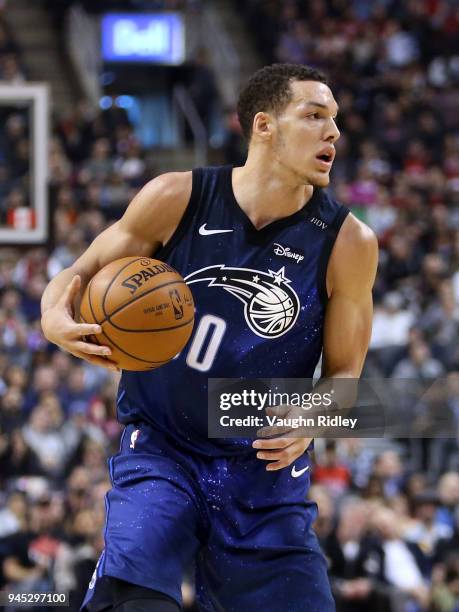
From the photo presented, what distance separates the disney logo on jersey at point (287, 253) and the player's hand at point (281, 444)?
0.56m

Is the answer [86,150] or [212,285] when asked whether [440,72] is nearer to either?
[86,150]

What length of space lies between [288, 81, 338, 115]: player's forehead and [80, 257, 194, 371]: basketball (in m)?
0.81

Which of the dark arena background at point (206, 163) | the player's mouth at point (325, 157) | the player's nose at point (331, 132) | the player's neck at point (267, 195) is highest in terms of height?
the player's nose at point (331, 132)

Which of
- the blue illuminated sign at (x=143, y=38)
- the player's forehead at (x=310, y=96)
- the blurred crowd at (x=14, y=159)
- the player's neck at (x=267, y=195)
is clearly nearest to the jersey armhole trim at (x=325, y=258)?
the player's neck at (x=267, y=195)

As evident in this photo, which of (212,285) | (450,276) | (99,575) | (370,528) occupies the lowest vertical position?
(370,528)

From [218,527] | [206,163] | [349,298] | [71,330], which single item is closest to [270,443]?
[218,527]

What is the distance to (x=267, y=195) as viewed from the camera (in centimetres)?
421

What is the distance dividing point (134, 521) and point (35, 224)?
193 inches

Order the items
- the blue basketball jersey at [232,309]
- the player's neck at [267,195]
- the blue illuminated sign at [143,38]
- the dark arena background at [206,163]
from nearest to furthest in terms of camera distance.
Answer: the blue basketball jersey at [232,309] → the player's neck at [267,195] → the dark arena background at [206,163] → the blue illuminated sign at [143,38]

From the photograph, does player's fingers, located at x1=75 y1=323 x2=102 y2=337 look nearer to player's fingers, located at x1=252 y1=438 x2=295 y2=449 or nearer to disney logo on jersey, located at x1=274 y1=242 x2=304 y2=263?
player's fingers, located at x1=252 y1=438 x2=295 y2=449

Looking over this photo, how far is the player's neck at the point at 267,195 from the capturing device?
4211 mm

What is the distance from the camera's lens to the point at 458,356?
10.9 m

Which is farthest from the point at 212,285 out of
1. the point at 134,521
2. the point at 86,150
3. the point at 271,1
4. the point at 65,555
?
the point at 271,1

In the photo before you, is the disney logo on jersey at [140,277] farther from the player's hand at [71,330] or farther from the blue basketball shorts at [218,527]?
the blue basketball shorts at [218,527]
